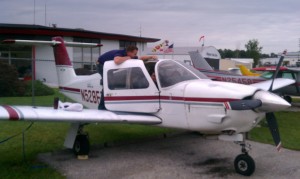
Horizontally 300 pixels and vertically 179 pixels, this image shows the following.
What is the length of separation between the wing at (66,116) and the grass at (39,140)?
983 mm

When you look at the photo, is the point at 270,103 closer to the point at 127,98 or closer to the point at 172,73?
the point at 172,73

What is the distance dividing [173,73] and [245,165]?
90.5 inches

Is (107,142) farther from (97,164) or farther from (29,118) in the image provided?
(29,118)

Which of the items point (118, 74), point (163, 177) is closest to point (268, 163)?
point (163, 177)

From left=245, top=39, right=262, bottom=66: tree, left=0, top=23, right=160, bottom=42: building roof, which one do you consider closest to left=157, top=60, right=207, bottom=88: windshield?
left=0, top=23, right=160, bottom=42: building roof

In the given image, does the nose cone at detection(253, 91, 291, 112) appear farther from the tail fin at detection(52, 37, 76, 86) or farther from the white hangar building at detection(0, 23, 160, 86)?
the white hangar building at detection(0, 23, 160, 86)

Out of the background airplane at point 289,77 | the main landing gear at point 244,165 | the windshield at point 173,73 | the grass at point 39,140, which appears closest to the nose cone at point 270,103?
the main landing gear at point 244,165

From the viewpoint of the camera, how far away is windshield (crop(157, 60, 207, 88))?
23.6ft

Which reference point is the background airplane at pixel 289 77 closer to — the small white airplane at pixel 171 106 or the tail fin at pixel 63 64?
the tail fin at pixel 63 64

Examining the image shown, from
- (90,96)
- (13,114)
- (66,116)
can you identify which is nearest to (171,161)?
Answer: (66,116)

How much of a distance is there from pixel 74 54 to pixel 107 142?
22.6m

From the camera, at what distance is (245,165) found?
247 inches

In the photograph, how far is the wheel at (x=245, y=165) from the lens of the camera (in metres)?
6.23

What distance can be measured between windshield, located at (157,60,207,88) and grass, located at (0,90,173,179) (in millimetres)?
2571
